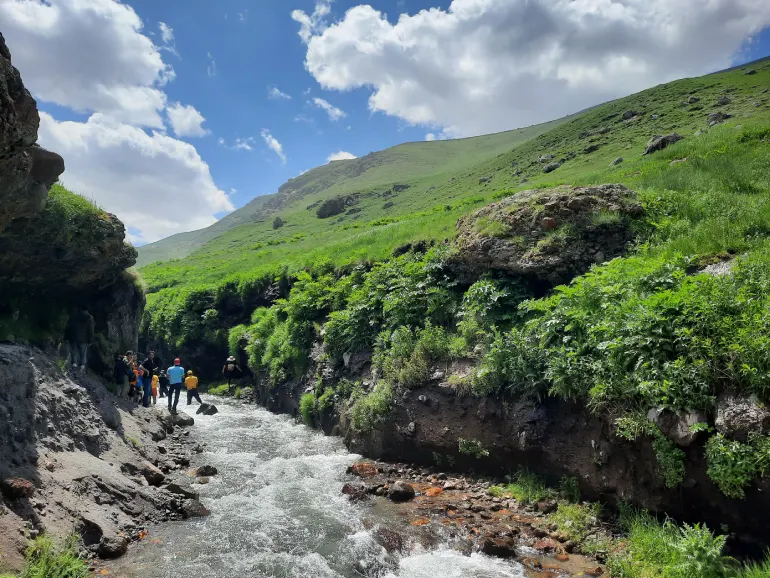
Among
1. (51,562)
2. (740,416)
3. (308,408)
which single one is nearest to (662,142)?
(308,408)

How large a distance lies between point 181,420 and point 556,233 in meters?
16.7

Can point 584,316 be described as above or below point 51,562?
above

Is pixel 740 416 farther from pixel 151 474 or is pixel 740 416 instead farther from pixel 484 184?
pixel 484 184

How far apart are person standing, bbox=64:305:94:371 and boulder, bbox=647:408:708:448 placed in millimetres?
17086

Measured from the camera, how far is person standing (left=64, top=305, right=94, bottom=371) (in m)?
16.1

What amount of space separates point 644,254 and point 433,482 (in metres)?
8.71

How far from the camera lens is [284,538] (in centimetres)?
948

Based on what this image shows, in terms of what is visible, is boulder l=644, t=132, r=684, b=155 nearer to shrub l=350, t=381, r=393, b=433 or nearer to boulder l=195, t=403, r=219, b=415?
shrub l=350, t=381, r=393, b=433

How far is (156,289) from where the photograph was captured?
4906cm

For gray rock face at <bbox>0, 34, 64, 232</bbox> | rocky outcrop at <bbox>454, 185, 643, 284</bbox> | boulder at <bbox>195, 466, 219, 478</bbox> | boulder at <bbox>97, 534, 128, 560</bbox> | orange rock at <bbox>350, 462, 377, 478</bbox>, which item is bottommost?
orange rock at <bbox>350, 462, 377, 478</bbox>

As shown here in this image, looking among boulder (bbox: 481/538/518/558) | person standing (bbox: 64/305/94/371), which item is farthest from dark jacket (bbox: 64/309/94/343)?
boulder (bbox: 481/538/518/558)

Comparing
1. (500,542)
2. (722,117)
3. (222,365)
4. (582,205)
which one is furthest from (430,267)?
(722,117)

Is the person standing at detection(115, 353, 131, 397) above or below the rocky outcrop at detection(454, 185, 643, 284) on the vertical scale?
below

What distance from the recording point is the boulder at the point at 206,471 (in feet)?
43.3
